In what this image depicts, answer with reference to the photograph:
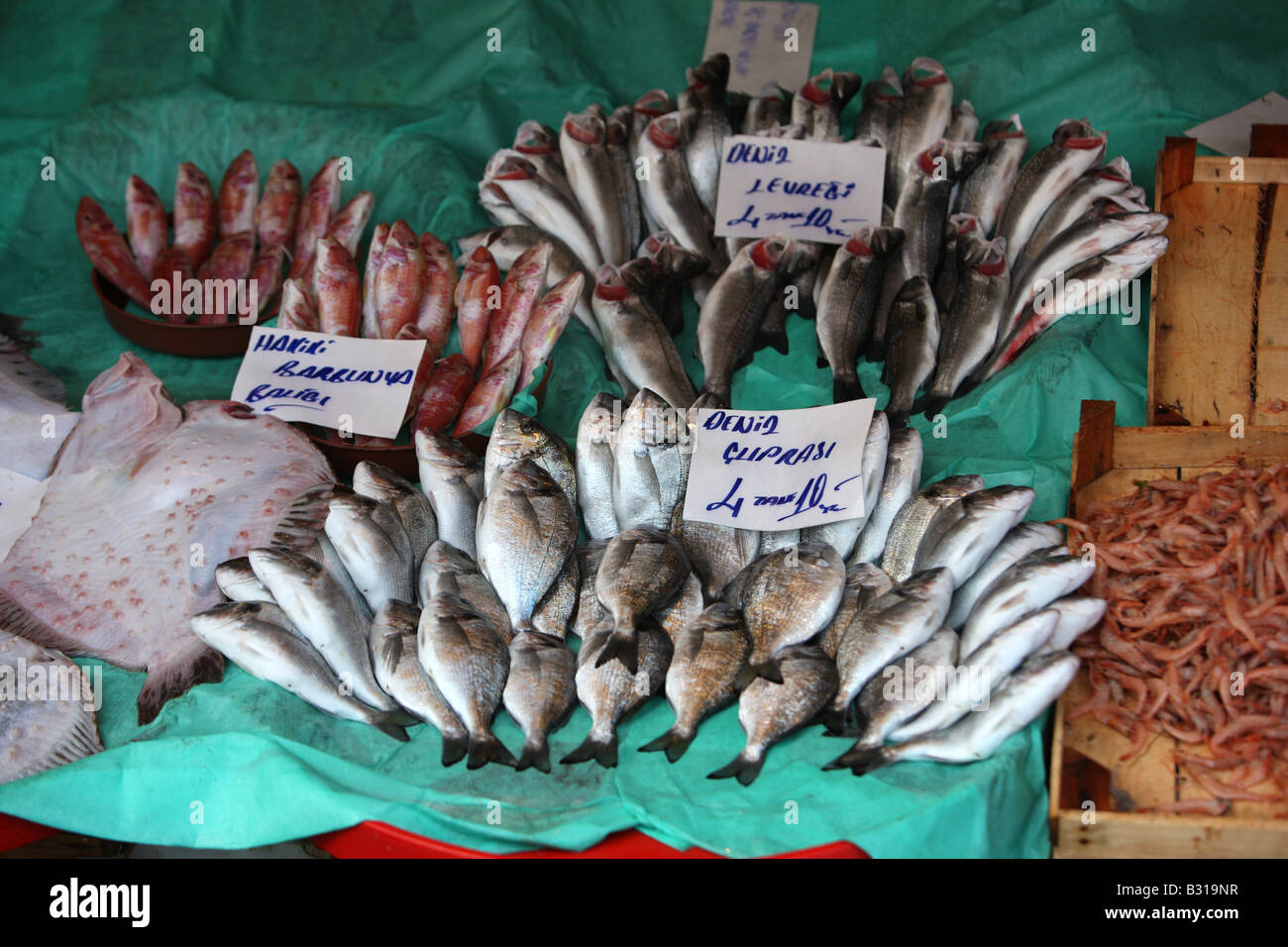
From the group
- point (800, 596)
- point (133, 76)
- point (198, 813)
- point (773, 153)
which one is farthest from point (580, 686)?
point (133, 76)

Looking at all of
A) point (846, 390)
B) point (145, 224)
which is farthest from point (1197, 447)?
point (145, 224)

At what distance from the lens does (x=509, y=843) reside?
1793 mm

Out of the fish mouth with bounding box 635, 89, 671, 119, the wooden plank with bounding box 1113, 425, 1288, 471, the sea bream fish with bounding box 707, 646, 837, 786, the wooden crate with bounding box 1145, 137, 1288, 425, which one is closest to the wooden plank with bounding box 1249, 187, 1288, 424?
the wooden crate with bounding box 1145, 137, 1288, 425

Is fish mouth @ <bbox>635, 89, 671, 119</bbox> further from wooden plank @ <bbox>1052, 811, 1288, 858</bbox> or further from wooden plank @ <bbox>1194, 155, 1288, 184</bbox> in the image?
wooden plank @ <bbox>1052, 811, 1288, 858</bbox>

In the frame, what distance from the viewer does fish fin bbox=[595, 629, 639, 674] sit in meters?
1.97

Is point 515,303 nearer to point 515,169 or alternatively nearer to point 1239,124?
point 515,169

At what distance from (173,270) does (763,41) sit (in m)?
2.11

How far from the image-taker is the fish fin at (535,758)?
1.89 meters

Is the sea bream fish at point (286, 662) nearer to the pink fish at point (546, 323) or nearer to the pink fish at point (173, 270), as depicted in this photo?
the pink fish at point (546, 323)

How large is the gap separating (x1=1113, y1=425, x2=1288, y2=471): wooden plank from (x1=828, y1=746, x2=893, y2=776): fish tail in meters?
1.12

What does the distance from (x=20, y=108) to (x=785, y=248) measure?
2.74 m

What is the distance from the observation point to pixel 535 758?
1.90 m

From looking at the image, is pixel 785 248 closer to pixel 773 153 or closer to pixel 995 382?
Answer: pixel 773 153

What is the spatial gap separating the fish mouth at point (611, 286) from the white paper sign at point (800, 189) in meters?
0.40
